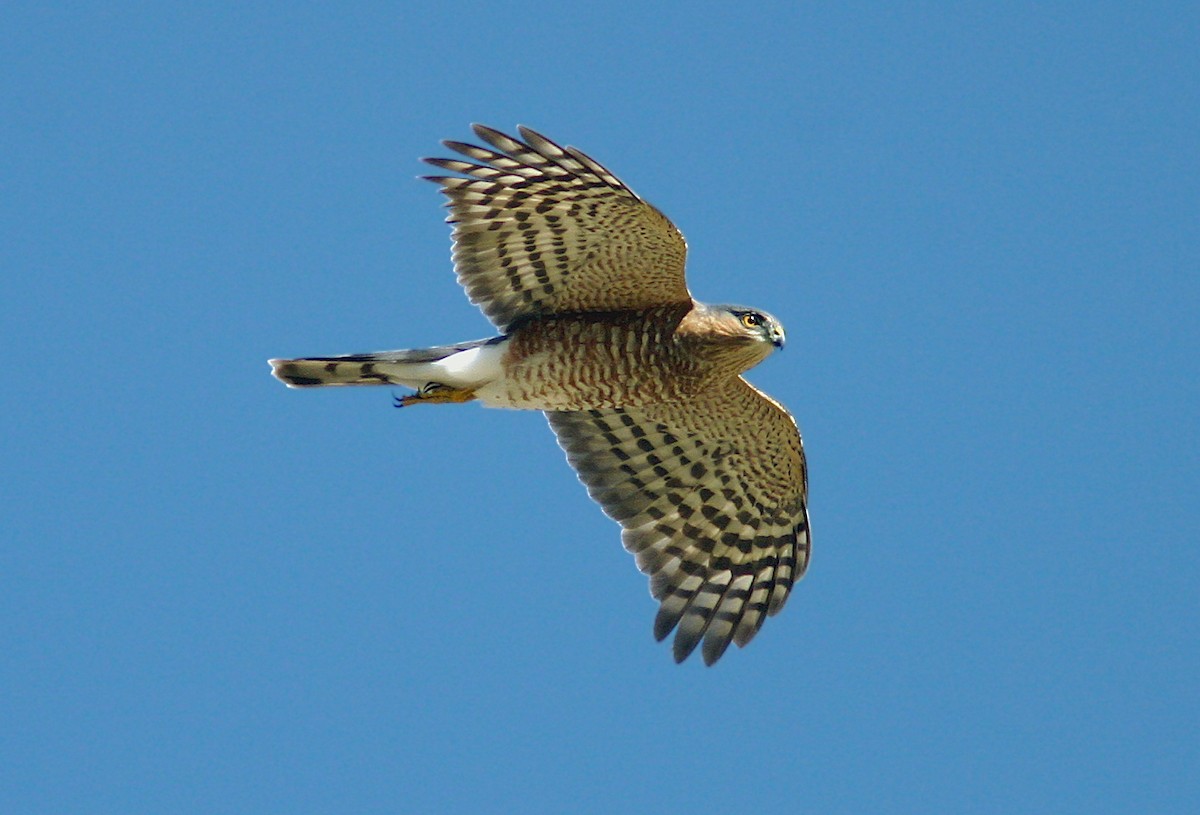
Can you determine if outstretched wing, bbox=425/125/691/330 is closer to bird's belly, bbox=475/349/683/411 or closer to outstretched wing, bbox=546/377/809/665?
bird's belly, bbox=475/349/683/411

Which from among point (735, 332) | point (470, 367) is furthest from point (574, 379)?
point (735, 332)

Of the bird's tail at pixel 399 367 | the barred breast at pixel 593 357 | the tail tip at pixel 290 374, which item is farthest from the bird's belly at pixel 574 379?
the tail tip at pixel 290 374

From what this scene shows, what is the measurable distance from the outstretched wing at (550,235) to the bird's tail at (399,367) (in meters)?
0.33

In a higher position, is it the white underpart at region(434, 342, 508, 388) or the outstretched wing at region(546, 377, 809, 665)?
the white underpart at region(434, 342, 508, 388)

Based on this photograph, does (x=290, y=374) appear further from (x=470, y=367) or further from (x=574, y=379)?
(x=574, y=379)

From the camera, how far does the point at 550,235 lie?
34.0ft

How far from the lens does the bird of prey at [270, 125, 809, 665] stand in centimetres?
1016

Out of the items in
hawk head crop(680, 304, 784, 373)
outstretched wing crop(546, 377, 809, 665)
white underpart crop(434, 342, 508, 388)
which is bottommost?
outstretched wing crop(546, 377, 809, 665)

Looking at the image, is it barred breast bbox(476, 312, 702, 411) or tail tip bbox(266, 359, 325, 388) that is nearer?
tail tip bbox(266, 359, 325, 388)

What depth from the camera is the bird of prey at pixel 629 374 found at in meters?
10.2

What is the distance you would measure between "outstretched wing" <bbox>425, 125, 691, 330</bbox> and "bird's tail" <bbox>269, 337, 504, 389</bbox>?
0.33 m

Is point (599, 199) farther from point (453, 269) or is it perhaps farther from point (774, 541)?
point (774, 541)

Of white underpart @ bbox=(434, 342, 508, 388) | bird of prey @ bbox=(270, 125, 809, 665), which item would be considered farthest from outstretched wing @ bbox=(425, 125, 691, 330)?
white underpart @ bbox=(434, 342, 508, 388)

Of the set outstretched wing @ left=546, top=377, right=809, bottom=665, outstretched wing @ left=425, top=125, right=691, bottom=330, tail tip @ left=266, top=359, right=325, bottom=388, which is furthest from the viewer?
outstretched wing @ left=546, top=377, right=809, bottom=665
